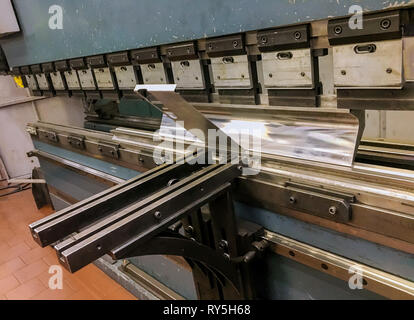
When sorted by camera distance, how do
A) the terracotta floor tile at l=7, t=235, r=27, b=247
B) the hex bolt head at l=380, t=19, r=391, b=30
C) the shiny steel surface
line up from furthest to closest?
the terracotta floor tile at l=7, t=235, r=27, b=247 < the shiny steel surface < the hex bolt head at l=380, t=19, r=391, b=30

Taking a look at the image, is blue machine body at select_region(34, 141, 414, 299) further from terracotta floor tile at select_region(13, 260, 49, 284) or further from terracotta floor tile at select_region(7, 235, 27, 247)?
terracotta floor tile at select_region(7, 235, 27, 247)

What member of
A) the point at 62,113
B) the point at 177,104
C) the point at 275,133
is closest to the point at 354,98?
the point at 275,133

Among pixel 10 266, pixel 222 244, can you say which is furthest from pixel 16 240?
pixel 222 244

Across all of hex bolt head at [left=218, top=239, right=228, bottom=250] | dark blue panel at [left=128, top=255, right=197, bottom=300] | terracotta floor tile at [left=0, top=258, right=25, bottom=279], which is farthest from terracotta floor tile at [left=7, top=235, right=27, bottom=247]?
hex bolt head at [left=218, top=239, right=228, bottom=250]

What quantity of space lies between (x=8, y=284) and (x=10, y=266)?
209 millimetres

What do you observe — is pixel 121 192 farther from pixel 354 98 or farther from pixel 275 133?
pixel 354 98

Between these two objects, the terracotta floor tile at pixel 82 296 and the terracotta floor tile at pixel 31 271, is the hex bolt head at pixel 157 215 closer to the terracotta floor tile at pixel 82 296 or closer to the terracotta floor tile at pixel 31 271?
the terracotta floor tile at pixel 82 296

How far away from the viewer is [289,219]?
990 millimetres

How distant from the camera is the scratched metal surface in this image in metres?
0.66

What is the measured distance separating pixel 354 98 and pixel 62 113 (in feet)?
8.80

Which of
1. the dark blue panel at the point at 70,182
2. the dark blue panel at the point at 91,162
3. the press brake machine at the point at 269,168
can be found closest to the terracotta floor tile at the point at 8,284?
the dark blue panel at the point at 70,182

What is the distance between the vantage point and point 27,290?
1.97 metres

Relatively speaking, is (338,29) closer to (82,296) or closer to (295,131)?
(295,131)

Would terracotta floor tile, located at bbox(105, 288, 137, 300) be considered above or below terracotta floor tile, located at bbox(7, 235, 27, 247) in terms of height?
below
